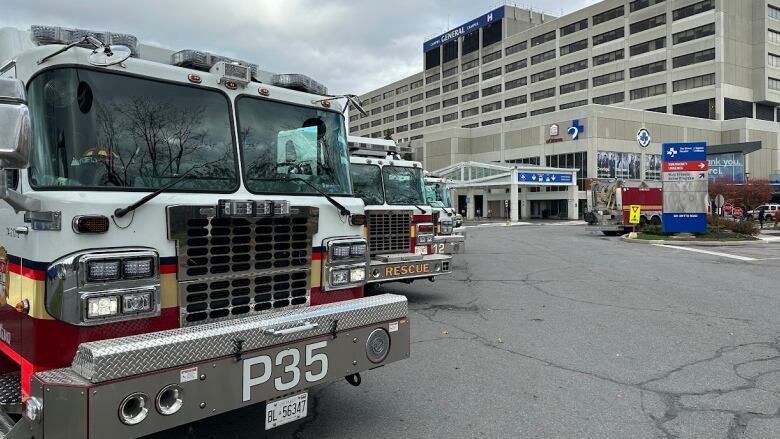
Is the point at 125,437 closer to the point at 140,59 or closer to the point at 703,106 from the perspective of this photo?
the point at 140,59

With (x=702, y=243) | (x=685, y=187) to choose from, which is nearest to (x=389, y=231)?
(x=702, y=243)

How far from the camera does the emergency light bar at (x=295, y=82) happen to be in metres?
4.17

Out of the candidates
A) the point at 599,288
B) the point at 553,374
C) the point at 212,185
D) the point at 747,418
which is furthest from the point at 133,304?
the point at 599,288

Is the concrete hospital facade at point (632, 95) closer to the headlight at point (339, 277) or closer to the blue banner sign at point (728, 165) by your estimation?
the blue banner sign at point (728, 165)

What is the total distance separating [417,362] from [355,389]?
1052mm

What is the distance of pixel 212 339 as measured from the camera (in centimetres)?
296

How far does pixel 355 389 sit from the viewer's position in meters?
5.02

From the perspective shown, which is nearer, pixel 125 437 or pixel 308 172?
→ pixel 125 437

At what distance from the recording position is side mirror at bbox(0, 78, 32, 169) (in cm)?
243

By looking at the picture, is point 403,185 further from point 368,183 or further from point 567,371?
point 567,371

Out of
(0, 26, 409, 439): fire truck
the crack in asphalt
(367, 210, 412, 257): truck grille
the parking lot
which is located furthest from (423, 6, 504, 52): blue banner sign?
(0, 26, 409, 439): fire truck

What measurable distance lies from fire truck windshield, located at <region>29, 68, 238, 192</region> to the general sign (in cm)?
2546

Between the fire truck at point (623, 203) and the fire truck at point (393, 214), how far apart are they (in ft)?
77.8

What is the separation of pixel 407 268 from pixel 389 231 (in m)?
0.89
